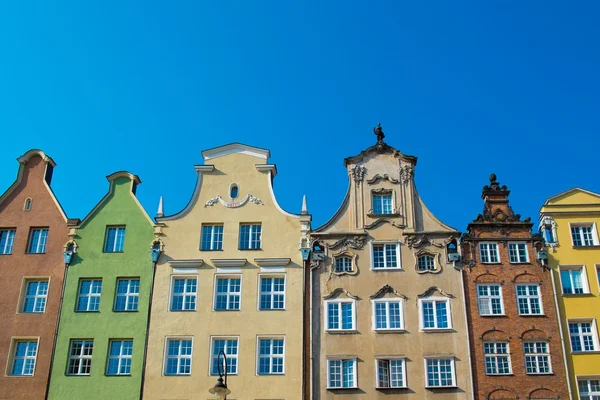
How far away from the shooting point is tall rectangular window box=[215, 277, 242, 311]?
117 feet

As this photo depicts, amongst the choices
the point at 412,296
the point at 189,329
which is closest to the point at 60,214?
the point at 189,329

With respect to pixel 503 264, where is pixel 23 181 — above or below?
above

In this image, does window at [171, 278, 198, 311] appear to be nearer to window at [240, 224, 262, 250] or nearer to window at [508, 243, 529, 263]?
window at [240, 224, 262, 250]

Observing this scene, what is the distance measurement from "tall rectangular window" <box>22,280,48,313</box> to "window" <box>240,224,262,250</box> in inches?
404

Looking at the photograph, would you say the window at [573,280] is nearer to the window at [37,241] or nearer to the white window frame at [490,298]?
the white window frame at [490,298]

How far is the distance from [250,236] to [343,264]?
5001 mm

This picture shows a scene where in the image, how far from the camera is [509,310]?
34.6 m

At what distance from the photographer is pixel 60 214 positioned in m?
38.8

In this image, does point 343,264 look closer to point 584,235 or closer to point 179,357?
point 179,357

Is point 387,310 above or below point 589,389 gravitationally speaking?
above

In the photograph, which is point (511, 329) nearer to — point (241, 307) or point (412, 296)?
point (412, 296)

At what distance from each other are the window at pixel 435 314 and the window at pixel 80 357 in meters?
16.0

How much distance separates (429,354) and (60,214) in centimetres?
2044

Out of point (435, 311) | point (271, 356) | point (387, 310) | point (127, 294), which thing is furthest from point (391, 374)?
point (127, 294)
